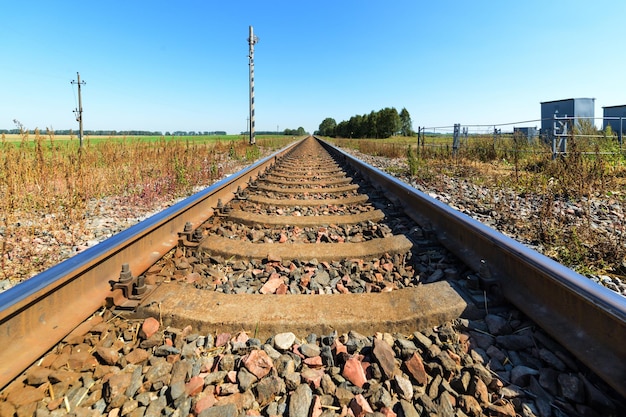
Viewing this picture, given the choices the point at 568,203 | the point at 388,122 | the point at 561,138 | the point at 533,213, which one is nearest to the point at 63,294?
the point at 533,213

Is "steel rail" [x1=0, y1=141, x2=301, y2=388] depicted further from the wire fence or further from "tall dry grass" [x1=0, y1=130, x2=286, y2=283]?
the wire fence

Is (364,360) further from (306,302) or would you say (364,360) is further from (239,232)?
(239,232)

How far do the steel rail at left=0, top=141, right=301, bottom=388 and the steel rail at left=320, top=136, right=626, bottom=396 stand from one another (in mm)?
2018

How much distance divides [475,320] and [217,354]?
1214 millimetres

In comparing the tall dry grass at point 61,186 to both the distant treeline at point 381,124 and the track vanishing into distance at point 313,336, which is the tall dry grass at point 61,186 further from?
the distant treeline at point 381,124

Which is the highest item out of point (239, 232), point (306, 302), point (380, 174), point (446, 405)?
point (380, 174)

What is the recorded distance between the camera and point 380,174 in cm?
484

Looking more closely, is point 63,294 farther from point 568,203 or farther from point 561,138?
point 561,138

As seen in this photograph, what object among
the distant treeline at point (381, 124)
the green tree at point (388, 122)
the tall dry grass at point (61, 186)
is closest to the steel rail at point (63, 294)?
the tall dry grass at point (61, 186)

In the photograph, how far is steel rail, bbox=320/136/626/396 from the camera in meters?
1.12

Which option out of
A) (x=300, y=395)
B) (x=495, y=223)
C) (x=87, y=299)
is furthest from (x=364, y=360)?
(x=495, y=223)

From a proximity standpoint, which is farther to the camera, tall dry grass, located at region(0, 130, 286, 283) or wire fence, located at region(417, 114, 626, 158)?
wire fence, located at region(417, 114, 626, 158)

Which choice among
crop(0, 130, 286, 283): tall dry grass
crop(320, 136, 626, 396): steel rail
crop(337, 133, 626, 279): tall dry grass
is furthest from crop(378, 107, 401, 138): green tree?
crop(320, 136, 626, 396): steel rail

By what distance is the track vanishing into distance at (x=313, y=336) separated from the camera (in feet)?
3.68
